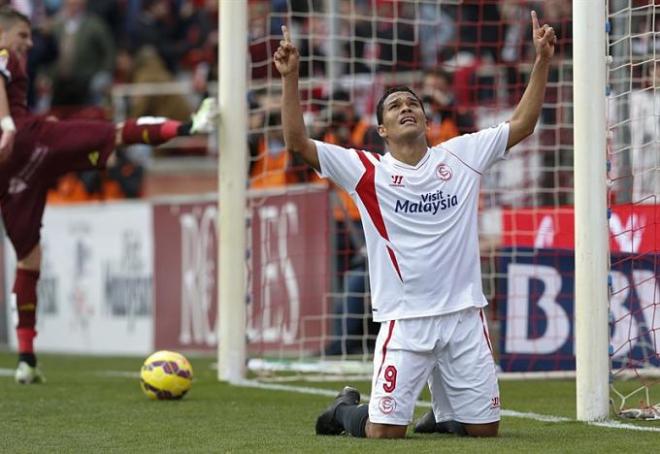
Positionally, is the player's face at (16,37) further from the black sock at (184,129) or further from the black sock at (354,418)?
the black sock at (354,418)

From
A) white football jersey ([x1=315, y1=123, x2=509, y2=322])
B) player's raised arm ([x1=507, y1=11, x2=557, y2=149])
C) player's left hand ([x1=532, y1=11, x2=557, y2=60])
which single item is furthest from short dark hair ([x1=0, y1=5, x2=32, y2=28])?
player's left hand ([x1=532, y1=11, x2=557, y2=60])


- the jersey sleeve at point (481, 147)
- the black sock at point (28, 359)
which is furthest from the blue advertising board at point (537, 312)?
the jersey sleeve at point (481, 147)

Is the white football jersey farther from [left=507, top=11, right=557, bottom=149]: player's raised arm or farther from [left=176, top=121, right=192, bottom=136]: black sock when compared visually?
[left=176, top=121, right=192, bottom=136]: black sock

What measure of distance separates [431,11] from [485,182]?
2.46 metres

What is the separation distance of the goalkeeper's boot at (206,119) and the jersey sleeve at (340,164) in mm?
3053

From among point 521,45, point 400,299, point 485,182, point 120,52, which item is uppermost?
point 120,52

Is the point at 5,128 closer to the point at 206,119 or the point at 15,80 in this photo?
the point at 15,80

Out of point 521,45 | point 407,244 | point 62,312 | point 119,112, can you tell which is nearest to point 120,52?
point 119,112

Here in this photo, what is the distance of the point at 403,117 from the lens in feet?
19.9

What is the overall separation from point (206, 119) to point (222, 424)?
2996mm

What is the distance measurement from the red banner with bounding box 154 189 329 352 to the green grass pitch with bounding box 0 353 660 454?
1962 mm

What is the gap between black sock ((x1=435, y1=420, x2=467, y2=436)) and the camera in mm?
6012

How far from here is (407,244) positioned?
240 inches

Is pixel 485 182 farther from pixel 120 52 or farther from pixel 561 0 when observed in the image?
pixel 120 52
